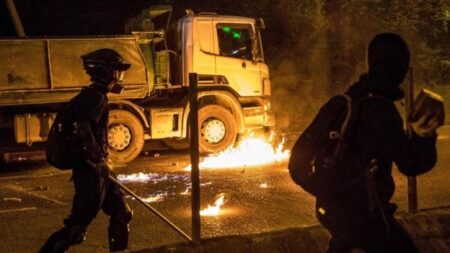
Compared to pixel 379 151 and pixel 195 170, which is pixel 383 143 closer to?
pixel 379 151

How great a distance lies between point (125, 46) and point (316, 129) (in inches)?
375

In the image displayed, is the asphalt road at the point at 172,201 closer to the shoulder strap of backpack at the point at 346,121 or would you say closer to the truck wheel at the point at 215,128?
the truck wheel at the point at 215,128

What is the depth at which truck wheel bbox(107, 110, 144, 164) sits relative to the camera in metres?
12.1

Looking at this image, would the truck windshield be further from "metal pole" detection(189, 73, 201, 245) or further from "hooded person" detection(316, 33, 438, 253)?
"hooded person" detection(316, 33, 438, 253)

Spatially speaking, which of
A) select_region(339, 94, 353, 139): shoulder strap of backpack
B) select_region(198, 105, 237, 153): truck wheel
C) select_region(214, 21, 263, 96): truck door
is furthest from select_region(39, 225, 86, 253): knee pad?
select_region(214, 21, 263, 96): truck door

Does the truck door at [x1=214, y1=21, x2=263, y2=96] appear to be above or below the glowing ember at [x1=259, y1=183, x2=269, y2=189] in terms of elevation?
above

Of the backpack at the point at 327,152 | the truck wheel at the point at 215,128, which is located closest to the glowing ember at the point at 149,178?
the truck wheel at the point at 215,128

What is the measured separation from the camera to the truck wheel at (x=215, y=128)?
1290 cm

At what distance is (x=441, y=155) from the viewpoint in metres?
12.2

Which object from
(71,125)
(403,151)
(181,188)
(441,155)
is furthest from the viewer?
(441,155)

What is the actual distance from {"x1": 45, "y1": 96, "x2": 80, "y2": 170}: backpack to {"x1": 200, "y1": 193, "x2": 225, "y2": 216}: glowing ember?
10.9 ft

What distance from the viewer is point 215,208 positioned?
26.2 ft

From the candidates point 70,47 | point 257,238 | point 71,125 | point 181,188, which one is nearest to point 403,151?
point 257,238

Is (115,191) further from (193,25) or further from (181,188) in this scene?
(193,25)
